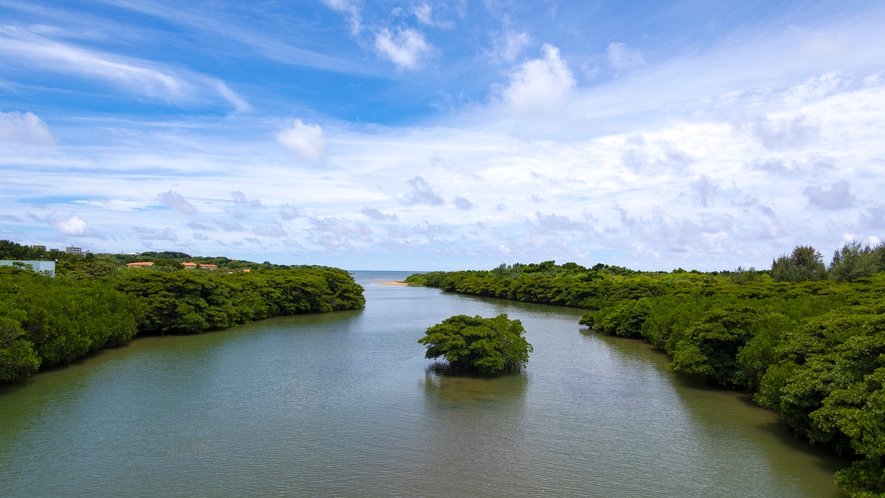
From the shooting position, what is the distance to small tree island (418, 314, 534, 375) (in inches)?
934

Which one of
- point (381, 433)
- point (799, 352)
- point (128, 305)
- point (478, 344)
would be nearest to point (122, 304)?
point (128, 305)

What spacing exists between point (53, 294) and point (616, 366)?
28.3 meters

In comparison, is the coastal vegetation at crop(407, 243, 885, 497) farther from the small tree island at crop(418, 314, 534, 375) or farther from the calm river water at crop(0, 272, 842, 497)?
the small tree island at crop(418, 314, 534, 375)

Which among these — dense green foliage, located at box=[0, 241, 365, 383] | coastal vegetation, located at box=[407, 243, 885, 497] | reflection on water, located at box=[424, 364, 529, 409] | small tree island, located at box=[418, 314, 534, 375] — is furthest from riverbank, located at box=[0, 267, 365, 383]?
coastal vegetation, located at box=[407, 243, 885, 497]

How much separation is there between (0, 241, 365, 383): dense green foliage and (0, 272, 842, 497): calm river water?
165cm

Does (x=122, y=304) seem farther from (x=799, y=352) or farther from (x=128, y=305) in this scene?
(x=799, y=352)

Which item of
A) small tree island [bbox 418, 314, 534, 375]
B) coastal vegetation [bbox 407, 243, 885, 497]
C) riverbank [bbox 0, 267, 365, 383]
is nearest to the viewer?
coastal vegetation [bbox 407, 243, 885, 497]

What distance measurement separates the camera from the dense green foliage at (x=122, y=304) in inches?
838

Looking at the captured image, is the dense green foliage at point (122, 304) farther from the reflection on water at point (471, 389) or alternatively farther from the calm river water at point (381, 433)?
the reflection on water at point (471, 389)

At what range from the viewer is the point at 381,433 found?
16219 millimetres

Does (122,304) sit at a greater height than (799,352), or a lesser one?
lesser

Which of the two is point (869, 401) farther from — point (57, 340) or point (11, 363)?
point (57, 340)

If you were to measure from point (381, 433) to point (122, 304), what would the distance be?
2275 centimetres

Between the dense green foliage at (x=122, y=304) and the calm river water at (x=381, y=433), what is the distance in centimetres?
165
